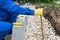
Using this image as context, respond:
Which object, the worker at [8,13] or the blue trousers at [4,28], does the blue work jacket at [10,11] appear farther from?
the blue trousers at [4,28]

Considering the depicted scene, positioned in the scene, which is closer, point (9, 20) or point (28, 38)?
point (9, 20)

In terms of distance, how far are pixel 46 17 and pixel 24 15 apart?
26.3ft

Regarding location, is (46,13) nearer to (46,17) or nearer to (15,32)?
(46,17)

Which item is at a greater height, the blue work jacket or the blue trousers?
the blue work jacket

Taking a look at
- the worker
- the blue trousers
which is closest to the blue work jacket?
the worker

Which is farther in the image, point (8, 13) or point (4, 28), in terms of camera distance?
point (8, 13)

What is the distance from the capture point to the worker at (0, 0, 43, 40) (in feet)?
6.41

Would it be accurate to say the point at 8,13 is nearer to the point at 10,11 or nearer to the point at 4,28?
the point at 10,11

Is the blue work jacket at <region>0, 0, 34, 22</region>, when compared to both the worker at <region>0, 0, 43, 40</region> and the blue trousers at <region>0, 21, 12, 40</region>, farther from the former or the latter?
the blue trousers at <region>0, 21, 12, 40</region>

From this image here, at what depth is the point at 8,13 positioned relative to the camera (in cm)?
209

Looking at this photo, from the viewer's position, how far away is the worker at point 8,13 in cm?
196

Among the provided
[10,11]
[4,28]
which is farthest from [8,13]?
[4,28]

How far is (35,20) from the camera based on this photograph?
9906mm

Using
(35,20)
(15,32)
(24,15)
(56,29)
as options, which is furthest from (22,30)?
(35,20)
